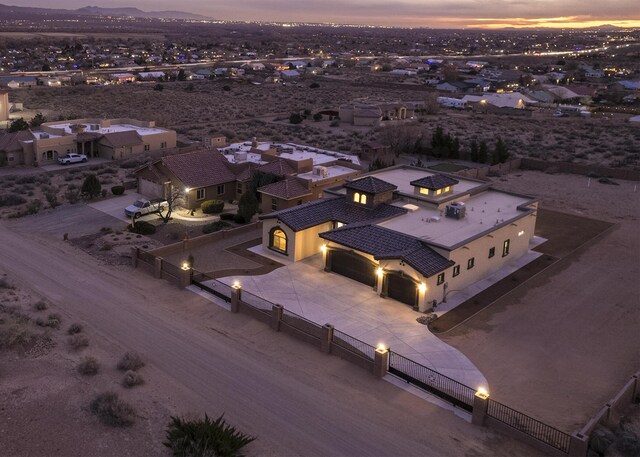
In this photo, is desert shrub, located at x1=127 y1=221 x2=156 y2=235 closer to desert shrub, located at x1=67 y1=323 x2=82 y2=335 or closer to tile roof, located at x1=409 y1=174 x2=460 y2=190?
desert shrub, located at x1=67 y1=323 x2=82 y2=335

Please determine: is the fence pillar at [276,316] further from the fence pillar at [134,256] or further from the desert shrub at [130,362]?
the fence pillar at [134,256]

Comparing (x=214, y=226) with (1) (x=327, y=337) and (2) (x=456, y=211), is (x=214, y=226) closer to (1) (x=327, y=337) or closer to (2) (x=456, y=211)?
(2) (x=456, y=211)

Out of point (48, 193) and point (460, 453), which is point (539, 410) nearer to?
point (460, 453)

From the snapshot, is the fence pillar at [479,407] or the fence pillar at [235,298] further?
the fence pillar at [235,298]

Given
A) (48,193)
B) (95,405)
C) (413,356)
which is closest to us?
(95,405)

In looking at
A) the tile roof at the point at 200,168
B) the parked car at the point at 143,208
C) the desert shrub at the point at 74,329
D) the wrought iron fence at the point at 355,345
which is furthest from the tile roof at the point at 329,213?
the desert shrub at the point at 74,329

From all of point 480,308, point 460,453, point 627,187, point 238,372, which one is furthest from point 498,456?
point 627,187

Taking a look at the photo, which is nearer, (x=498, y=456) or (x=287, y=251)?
(x=498, y=456)
